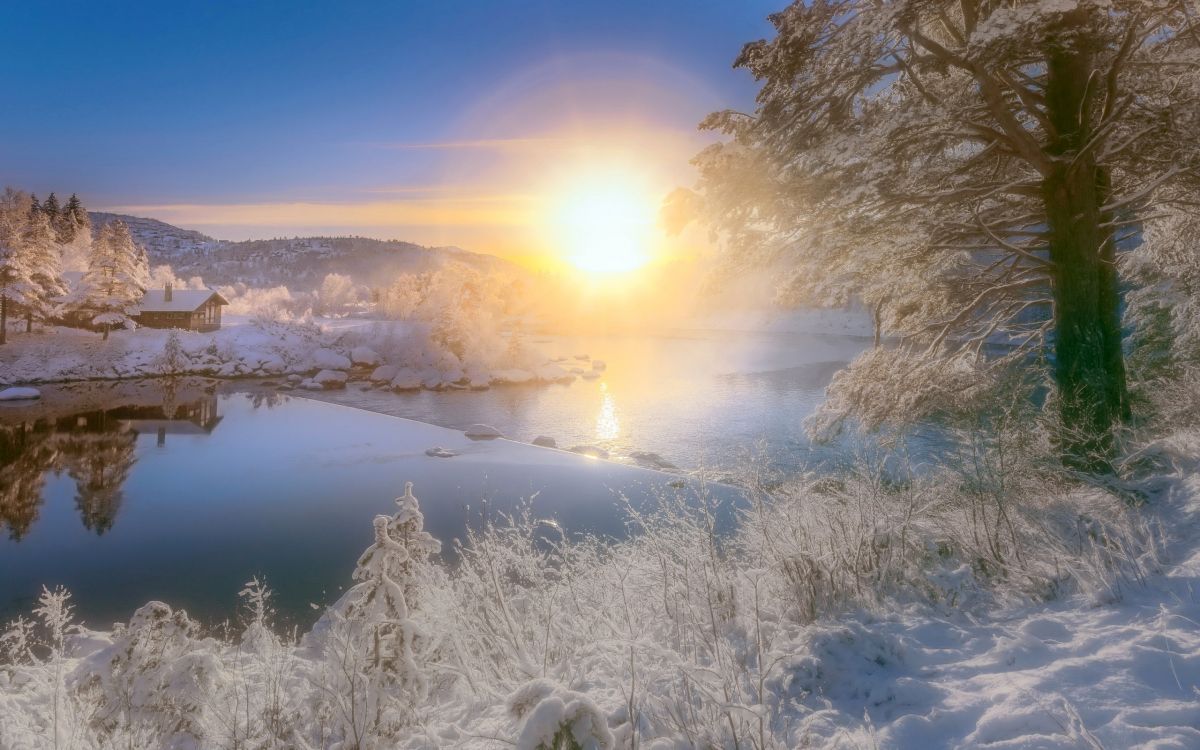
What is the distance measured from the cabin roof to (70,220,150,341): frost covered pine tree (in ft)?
18.7

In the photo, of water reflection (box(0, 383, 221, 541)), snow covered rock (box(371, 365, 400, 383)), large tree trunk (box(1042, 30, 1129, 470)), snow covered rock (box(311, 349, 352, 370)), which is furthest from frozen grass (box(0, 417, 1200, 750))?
snow covered rock (box(311, 349, 352, 370))

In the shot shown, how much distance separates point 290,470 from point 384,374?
84.6 feet

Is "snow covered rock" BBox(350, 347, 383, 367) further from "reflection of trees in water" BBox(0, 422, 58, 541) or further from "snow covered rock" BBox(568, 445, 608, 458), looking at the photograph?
"snow covered rock" BBox(568, 445, 608, 458)

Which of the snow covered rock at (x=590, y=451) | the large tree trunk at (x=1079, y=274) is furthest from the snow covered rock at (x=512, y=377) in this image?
the large tree trunk at (x=1079, y=274)

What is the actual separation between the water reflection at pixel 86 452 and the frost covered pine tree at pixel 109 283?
56.7ft

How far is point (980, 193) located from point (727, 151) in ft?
9.40

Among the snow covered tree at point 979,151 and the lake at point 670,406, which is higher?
the snow covered tree at point 979,151

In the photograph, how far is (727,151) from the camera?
21.8ft

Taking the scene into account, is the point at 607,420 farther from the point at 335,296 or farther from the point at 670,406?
the point at 335,296

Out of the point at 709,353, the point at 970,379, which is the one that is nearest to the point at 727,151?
the point at 970,379

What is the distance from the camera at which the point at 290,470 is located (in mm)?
22031

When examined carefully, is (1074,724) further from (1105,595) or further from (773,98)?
(773,98)

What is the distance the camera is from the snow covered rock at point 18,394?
34.0 m

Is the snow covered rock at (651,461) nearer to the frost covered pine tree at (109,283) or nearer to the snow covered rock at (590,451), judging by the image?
the snow covered rock at (590,451)
